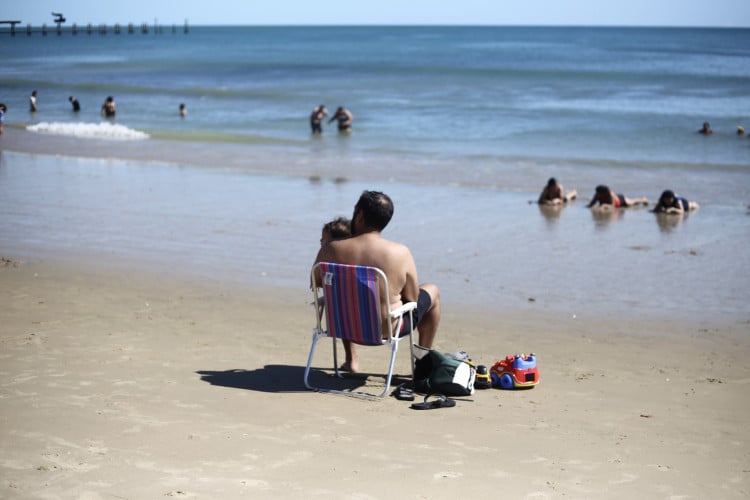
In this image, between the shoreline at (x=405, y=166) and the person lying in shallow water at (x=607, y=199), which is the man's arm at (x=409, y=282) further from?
the shoreline at (x=405, y=166)

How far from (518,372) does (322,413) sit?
4.27 feet

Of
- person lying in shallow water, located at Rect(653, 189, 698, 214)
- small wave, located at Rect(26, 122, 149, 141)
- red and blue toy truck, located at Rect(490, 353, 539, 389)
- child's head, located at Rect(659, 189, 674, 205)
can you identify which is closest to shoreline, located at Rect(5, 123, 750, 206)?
small wave, located at Rect(26, 122, 149, 141)

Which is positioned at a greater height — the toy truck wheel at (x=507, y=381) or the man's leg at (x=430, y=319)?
the man's leg at (x=430, y=319)

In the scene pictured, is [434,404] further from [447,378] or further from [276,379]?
[276,379]

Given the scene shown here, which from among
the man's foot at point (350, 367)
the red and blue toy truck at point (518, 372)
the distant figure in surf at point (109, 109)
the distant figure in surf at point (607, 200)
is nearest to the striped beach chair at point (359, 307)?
the man's foot at point (350, 367)

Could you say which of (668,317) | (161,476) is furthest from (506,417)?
(668,317)

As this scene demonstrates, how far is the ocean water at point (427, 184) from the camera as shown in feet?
29.3

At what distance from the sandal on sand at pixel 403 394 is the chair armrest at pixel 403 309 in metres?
0.43

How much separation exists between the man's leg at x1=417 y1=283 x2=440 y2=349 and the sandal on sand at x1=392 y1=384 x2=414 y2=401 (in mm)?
533

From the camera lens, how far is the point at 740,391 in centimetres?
552

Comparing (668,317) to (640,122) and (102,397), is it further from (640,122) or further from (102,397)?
(640,122)

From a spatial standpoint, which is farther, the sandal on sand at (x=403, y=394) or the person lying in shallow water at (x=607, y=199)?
the person lying in shallow water at (x=607, y=199)

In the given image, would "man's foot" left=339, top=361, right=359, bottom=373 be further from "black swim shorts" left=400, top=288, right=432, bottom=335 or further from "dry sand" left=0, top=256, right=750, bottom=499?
"black swim shorts" left=400, top=288, right=432, bottom=335

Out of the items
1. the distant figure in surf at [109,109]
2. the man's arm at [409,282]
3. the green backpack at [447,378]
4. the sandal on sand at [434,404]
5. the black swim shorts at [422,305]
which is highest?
the distant figure in surf at [109,109]
